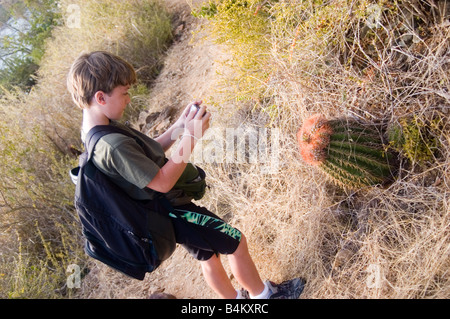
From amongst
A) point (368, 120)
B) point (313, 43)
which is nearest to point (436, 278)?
Answer: point (368, 120)

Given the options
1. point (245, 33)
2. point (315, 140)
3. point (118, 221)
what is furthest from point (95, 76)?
point (245, 33)

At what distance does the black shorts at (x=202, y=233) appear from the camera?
6.68 ft

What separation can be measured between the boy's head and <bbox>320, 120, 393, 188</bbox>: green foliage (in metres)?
1.26

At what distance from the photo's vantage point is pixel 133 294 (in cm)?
343

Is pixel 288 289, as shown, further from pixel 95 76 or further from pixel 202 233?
pixel 95 76

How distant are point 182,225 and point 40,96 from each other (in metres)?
5.20

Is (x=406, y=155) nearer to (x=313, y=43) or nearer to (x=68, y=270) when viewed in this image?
(x=313, y=43)

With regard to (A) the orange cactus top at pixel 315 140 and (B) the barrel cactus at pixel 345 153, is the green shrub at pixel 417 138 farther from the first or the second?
(A) the orange cactus top at pixel 315 140

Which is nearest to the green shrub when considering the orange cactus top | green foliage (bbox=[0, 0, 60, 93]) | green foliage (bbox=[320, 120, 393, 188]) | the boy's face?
green foliage (bbox=[320, 120, 393, 188])

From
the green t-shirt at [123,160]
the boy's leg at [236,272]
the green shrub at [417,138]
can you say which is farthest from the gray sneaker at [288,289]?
the green t-shirt at [123,160]

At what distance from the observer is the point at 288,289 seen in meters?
2.54

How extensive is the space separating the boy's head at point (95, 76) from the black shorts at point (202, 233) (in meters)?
0.72

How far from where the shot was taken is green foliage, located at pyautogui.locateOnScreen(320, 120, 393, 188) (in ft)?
7.48

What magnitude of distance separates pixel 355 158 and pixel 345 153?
74 millimetres
